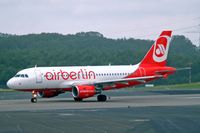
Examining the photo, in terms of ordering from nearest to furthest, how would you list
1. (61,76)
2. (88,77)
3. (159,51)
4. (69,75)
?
(61,76), (69,75), (88,77), (159,51)

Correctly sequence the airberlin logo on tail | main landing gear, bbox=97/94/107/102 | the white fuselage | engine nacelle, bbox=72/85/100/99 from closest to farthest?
A: engine nacelle, bbox=72/85/100/99, the white fuselage, main landing gear, bbox=97/94/107/102, the airberlin logo on tail

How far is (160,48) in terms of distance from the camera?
5894cm

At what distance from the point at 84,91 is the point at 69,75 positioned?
9.40ft

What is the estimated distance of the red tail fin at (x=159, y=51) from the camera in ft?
192

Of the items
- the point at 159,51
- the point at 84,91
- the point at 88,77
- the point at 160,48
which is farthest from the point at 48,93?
the point at 160,48

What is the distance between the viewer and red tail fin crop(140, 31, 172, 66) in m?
58.5

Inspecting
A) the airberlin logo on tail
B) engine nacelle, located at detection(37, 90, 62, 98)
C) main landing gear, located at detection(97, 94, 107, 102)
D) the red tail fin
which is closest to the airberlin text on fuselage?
engine nacelle, located at detection(37, 90, 62, 98)

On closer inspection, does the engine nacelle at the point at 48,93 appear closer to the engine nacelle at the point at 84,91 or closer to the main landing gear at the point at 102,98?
the engine nacelle at the point at 84,91

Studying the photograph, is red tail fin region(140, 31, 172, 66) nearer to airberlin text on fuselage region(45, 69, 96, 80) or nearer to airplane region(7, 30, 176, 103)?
airplane region(7, 30, 176, 103)

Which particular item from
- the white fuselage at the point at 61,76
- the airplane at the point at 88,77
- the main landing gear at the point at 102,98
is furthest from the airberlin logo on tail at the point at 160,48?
the main landing gear at the point at 102,98

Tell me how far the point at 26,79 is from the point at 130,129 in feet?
91.4

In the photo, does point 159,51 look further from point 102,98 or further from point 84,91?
point 84,91

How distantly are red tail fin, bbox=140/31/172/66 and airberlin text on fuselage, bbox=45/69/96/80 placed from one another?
651 centimetres

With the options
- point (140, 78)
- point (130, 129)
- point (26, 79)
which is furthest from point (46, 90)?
point (130, 129)
